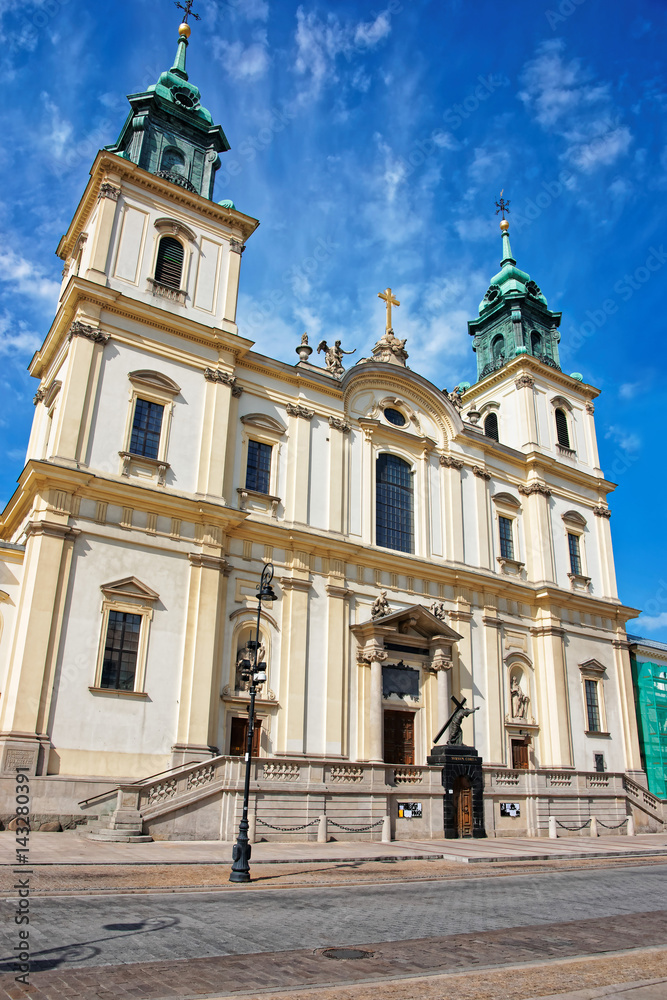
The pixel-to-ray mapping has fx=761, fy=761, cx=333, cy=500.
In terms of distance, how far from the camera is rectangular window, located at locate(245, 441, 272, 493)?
93.6ft

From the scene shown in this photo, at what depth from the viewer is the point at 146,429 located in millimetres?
26031

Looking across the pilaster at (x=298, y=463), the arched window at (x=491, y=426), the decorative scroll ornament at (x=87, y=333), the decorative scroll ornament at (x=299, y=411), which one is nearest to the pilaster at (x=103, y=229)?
the decorative scroll ornament at (x=87, y=333)

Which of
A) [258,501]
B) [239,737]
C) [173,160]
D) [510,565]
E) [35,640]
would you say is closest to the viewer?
[35,640]

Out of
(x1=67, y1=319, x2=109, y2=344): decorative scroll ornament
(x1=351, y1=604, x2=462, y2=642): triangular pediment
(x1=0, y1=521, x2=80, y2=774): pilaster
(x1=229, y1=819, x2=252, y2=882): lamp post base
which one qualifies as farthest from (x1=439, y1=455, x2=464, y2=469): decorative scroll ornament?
(x1=229, y1=819, x2=252, y2=882): lamp post base

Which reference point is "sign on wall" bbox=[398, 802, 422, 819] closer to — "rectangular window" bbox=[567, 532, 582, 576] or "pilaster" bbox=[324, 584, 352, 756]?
"pilaster" bbox=[324, 584, 352, 756]

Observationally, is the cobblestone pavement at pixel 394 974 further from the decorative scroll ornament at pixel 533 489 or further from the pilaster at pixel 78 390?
the decorative scroll ornament at pixel 533 489

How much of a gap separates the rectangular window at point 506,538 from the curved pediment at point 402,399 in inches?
196

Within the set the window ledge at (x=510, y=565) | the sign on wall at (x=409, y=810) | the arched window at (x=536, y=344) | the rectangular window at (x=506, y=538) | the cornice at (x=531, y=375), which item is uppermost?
the arched window at (x=536, y=344)

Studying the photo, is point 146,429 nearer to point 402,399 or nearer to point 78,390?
point 78,390

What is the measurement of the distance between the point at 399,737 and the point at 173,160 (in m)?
24.7

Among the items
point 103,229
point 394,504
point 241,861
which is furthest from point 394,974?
point 103,229

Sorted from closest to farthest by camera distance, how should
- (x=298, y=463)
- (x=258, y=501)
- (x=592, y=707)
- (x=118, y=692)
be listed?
(x=118, y=692)
(x=258, y=501)
(x=298, y=463)
(x=592, y=707)

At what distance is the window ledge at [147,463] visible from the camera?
24859 mm

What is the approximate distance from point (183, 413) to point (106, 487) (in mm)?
4476
